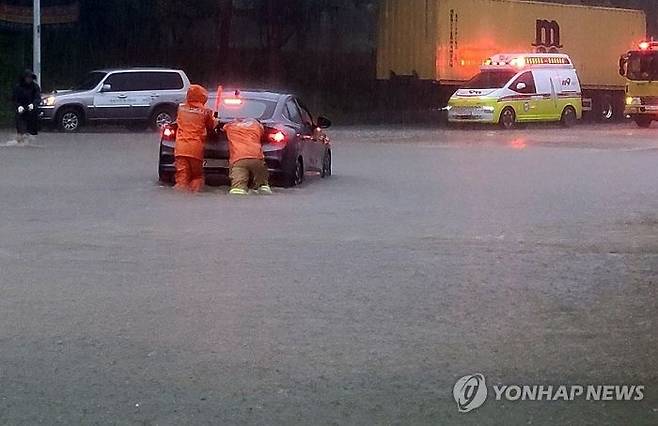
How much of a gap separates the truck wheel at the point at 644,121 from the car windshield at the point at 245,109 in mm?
24198

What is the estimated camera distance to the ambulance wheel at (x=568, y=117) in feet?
132

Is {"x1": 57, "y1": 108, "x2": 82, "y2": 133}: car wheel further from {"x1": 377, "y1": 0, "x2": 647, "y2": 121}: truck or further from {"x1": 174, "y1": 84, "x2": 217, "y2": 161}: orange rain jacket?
{"x1": 174, "y1": 84, "x2": 217, "y2": 161}: orange rain jacket

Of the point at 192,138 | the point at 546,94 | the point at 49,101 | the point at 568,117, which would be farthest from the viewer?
the point at 568,117

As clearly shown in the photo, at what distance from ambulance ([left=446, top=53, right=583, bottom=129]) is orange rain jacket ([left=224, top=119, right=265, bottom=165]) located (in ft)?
68.1

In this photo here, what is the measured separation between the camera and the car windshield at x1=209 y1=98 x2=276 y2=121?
17.8 meters

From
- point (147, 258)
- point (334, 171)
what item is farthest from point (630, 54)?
point (147, 258)

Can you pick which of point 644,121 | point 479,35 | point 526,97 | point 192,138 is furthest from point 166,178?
point 644,121

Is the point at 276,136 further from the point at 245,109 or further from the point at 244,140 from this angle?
the point at 244,140

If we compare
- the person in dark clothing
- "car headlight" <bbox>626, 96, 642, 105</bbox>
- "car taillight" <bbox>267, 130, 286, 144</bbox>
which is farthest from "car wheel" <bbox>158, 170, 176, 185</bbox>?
"car headlight" <bbox>626, 96, 642, 105</bbox>

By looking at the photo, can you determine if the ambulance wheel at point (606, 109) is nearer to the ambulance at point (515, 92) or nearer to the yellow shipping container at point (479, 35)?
the yellow shipping container at point (479, 35)

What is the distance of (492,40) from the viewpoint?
40.3 m

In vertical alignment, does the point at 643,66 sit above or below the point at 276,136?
above

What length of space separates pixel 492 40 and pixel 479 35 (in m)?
0.60

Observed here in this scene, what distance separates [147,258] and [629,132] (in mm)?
27961
